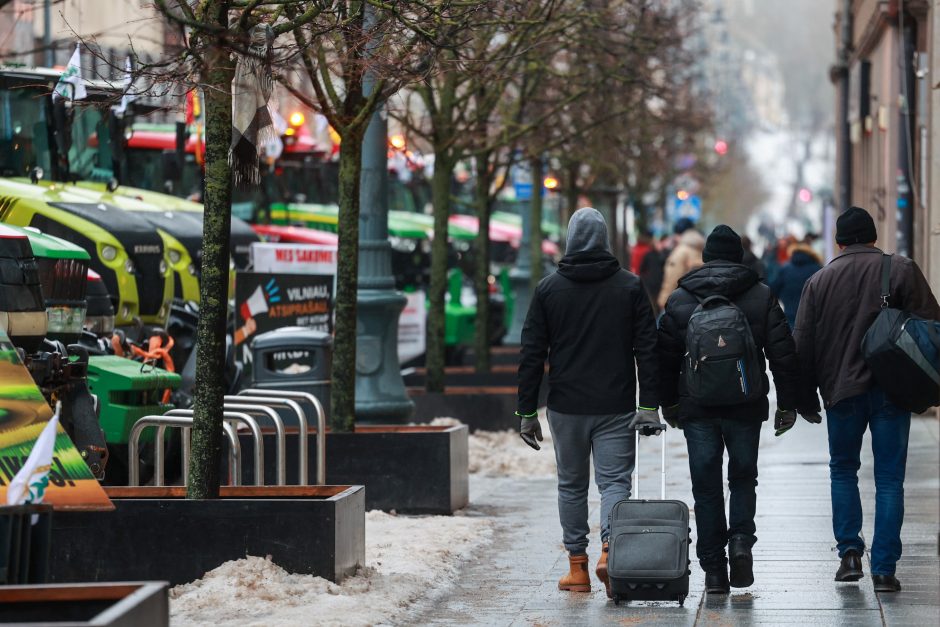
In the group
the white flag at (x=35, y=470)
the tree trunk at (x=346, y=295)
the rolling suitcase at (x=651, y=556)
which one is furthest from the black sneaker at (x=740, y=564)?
the tree trunk at (x=346, y=295)

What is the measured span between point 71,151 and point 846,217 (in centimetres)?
1184

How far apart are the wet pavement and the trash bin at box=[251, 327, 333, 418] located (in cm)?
143

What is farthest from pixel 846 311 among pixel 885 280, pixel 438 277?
pixel 438 277

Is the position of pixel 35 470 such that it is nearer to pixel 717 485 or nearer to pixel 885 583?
pixel 717 485

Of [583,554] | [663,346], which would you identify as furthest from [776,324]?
[583,554]

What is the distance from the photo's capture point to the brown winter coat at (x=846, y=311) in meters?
9.00

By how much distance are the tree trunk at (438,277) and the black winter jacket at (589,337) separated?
26.1 feet

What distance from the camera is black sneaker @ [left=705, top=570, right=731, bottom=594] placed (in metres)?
9.00

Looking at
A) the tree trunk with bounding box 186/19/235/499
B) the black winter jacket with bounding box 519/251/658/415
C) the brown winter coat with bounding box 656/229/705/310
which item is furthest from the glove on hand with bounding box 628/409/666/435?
the brown winter coat with bounding box 656/229/705/310

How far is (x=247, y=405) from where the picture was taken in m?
10.8

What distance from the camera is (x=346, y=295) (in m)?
12.3

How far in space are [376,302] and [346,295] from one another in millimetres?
2408

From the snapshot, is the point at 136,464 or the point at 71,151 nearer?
the point at 136,464

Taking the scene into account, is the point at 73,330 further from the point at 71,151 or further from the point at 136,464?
the point at 71,151
